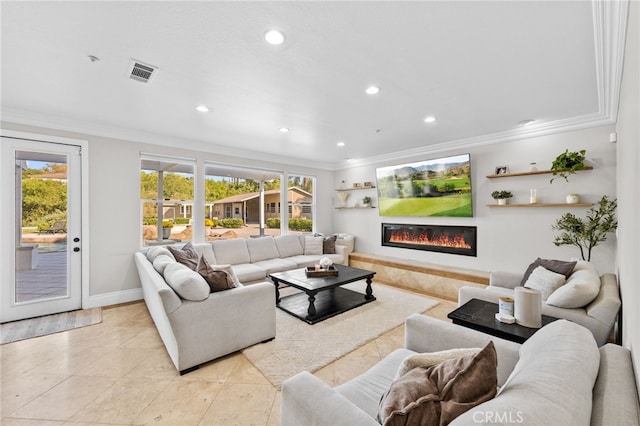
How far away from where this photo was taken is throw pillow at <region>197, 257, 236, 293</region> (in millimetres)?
2584

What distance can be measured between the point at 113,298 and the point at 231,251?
5.74 feet

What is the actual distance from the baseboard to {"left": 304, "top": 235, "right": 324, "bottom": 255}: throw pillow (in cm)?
295

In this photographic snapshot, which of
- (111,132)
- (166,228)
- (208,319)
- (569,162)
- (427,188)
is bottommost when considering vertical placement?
(208,319)

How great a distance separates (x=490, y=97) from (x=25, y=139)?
5521 mm

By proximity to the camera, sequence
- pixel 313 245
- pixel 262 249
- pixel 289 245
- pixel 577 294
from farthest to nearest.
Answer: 1. pixel 313 245
2. pixel 289 245
3. pixel 262 249
4. pixel 577 294

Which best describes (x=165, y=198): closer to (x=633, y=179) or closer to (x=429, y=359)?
(x=429, y=359)

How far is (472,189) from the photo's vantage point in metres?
4.51

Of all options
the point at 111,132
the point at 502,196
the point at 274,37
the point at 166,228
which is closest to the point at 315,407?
the point at 274,37

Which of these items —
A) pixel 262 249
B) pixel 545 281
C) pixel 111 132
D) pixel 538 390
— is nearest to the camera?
pixel 538 390

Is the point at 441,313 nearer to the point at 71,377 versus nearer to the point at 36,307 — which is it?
the point at 71,377

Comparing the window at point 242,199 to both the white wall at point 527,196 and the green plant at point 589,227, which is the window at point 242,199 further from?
the green plant at point 589,227

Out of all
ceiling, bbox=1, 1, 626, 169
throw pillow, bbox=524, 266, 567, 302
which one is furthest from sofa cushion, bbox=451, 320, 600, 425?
ceiling, bbox=1, 1, 626, 169

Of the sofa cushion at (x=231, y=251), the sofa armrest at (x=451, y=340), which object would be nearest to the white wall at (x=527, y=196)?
the sofa armrest at (x=451, y=340)

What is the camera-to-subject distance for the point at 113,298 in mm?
3918
